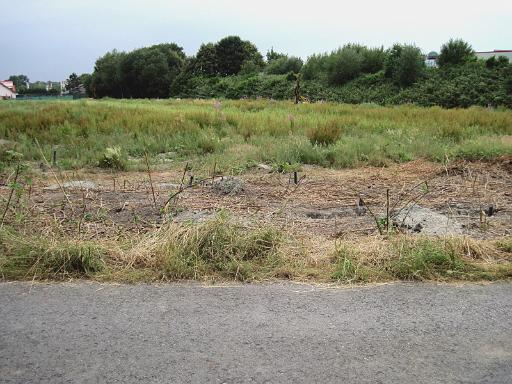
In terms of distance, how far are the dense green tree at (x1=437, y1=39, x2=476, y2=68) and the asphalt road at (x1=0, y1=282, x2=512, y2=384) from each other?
37597mm

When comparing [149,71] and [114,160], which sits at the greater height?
[149,71]

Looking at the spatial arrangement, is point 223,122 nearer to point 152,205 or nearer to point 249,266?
point 152,205

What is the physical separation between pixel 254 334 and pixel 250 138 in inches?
356

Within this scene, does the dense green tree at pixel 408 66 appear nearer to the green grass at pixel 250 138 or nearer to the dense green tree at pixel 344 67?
the dense green tree at pixel 344 67

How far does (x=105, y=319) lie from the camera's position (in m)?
3.20

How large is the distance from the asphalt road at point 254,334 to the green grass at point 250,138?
538 cm

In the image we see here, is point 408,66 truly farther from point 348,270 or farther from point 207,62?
point 207,62

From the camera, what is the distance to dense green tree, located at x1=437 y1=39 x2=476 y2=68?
3684 cm

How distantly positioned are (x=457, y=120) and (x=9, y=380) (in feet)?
47.5

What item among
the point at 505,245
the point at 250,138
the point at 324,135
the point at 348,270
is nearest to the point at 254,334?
the point at 348,270

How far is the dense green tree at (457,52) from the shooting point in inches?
1451

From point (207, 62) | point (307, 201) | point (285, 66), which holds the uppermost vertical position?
point (207, 62)

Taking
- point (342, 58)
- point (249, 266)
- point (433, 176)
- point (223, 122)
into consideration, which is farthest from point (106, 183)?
point (342, 58)

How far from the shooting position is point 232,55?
220ft
